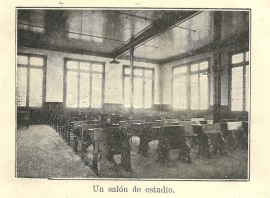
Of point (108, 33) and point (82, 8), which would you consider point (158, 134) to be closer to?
point (82, 8)

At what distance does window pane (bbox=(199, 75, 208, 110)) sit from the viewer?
6120 millimetres

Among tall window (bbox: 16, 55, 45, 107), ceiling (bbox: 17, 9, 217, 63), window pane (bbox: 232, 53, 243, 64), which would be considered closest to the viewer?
ceiling (bbox: 17, 9, 217, 63)

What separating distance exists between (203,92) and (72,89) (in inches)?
169

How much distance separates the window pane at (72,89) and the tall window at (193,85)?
10.7 feet

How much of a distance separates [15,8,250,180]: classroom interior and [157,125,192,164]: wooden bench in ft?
0.05

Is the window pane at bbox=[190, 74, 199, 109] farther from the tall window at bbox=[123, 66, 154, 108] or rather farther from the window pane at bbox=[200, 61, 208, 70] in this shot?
the tall window at bbox=[123, 66, 154, 108]

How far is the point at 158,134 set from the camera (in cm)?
302

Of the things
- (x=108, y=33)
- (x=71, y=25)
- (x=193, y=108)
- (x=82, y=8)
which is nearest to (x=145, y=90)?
(x=193, y=108)

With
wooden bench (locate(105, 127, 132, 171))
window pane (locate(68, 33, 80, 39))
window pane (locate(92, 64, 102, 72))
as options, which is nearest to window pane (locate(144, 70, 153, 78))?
window pane (locate(92, 64, 102, 72))

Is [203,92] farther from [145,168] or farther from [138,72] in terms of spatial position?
[145,168]

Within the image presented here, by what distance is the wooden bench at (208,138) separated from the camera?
3197 millimetres

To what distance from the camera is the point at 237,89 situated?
205 inches
